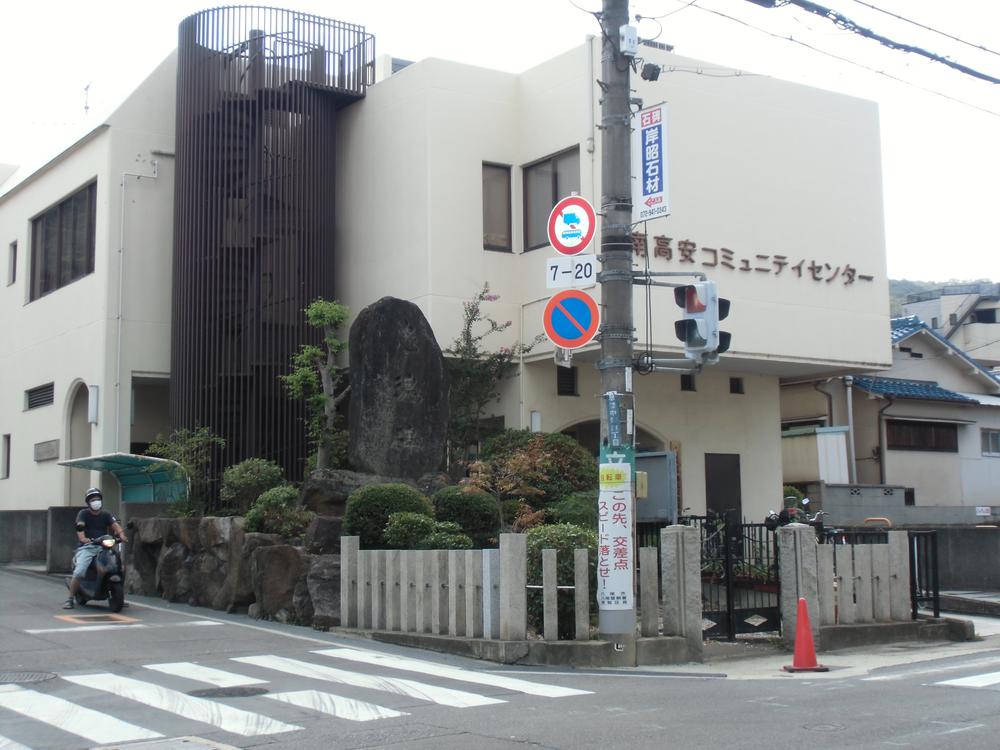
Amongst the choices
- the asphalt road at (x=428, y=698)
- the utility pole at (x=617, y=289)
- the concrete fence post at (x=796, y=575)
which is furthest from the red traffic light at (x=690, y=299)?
the asphalt road at (x=428, y=698)

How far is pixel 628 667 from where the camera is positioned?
12.7 metres

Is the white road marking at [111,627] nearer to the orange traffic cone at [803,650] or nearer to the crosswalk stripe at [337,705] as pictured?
the crosswalk stripe at [337,705]

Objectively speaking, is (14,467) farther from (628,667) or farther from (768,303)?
(628,667)

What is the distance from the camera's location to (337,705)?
392 inches

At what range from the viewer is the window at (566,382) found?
22.9 m

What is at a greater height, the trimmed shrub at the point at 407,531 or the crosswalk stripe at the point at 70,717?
the trimmed shrub at the point at 407,531

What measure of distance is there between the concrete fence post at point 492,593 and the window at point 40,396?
56.8 feet

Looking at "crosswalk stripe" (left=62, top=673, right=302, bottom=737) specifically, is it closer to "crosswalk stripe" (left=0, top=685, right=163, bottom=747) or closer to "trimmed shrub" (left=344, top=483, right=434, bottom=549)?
"crosswalk stripe" (left=0, top=685, right=163, bottom=747)

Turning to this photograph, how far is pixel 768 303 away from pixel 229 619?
39.7 ft

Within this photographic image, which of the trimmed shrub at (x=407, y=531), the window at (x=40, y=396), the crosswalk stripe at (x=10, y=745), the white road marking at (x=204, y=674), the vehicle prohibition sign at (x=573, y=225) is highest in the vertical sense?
the vehicle prohibition sign at (x=573, y=225)

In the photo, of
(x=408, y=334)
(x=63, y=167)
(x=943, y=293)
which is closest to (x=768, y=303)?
(x=408, y=334)

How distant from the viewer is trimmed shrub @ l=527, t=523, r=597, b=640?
13188 millimetres

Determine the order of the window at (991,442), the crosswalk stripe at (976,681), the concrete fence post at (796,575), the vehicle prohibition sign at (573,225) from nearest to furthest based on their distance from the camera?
the crosswalk stripe at (976,681), the vehicle prohibition sign at (573,225), the concrete fence post at (796,575), the window at (991,442)

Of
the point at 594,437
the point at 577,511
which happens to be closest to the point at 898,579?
the point at 577,511
